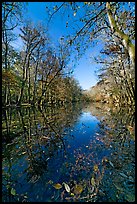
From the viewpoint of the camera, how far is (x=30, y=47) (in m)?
26.1

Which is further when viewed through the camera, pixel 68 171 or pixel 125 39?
pixel 125 39

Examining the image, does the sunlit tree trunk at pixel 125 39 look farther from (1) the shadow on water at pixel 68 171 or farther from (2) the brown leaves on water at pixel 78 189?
(2) the brown leaves on water at pixel 78 189

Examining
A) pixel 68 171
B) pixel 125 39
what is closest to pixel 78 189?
pixel 68 171

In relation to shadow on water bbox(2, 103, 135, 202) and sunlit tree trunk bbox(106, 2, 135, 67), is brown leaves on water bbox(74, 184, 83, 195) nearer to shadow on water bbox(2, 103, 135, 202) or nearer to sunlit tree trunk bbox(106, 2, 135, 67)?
shadow on water bbox(2, 103, 135, 202)

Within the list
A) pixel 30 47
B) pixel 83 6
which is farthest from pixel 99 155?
pixel 30 47

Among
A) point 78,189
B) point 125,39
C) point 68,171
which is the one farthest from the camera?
point 125,39

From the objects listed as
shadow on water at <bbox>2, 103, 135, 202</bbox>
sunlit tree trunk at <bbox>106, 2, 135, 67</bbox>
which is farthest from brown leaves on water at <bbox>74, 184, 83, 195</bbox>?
sunlit tree trunk at <bbox>106, 2, 135, 67</bbox>

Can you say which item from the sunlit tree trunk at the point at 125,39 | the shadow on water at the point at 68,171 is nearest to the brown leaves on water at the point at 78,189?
the shadow on water at the point at 68,171

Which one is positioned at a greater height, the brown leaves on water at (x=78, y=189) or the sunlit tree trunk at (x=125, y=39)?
the sunlit tree trunk at (x=125, y=39)

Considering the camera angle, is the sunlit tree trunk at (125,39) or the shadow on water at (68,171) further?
the sunlit tree trunk at (125,39)

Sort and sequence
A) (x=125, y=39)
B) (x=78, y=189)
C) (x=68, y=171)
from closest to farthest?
(x=78, y=189) < (x=68, y=171) < (x=125, y=39)

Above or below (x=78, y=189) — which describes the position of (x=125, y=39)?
above

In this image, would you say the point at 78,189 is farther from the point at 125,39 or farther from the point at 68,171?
the point at 125,39

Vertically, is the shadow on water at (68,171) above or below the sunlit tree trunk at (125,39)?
below
